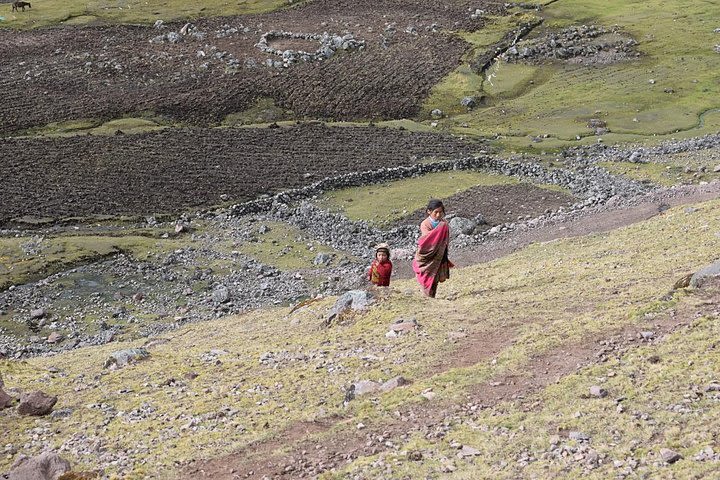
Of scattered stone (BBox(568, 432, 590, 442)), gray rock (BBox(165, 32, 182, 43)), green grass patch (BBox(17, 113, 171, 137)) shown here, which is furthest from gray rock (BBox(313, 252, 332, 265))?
gray rock (BBox(165, 32, 182, 43))

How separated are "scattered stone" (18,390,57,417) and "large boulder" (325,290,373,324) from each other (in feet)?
23.8

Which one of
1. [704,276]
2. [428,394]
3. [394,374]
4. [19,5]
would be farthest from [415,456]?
[19,5]

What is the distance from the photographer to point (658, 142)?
55.6 meters

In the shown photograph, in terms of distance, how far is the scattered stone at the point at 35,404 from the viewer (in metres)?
18.7

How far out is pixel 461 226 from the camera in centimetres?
4025

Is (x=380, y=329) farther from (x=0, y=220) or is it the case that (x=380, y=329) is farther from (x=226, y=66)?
(x=226, y=66)

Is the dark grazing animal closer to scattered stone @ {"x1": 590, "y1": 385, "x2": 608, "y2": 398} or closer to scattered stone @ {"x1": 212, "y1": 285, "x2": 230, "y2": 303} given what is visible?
scattered stone @ {"x1": 212, "y1": 285, "x2": 230, "y2": 303}

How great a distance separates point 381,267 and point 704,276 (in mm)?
8845

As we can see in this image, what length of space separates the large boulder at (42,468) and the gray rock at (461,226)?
27020 millimetres

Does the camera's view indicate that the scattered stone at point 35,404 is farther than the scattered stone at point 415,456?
Yes

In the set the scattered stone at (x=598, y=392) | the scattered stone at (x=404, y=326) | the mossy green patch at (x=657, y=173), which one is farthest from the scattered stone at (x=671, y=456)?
the mossy green patch at (x=657, y=173)

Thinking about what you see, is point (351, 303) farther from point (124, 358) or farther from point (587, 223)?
point (587, 223)

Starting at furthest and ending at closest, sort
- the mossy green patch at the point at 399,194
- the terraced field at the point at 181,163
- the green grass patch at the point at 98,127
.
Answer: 1. the green grass patch at the point at 98,127
2. the terraced field at the point at 181,163
3. the mossy green patch at the point at 399,194

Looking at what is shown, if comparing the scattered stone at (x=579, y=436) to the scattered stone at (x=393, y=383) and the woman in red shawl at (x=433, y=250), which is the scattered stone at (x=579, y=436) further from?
the woman in red shawl at (x=433, y=250)
